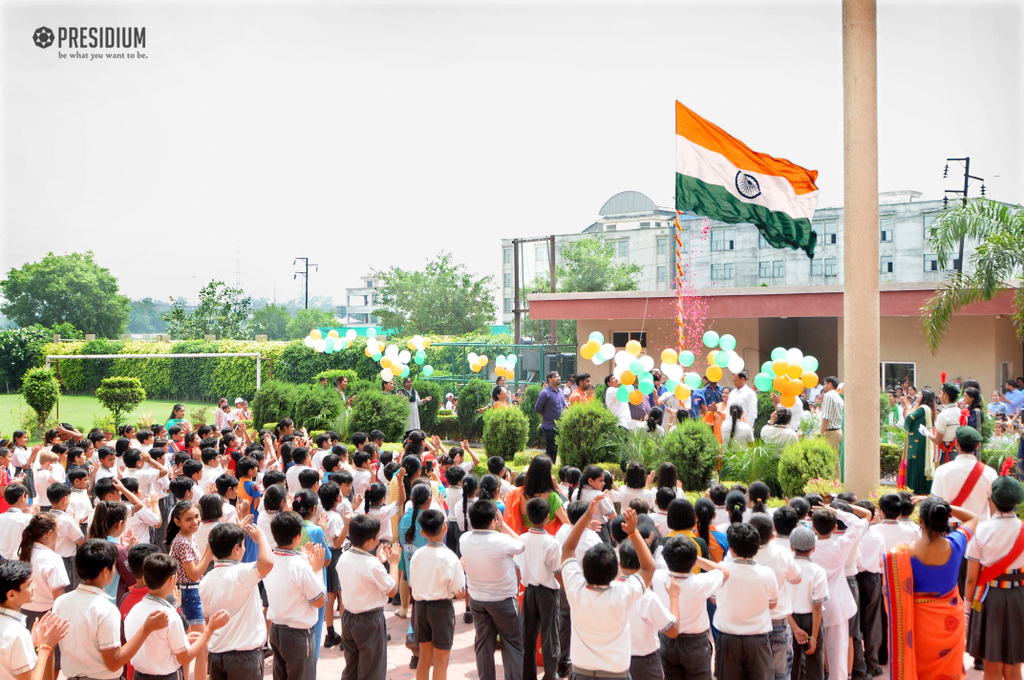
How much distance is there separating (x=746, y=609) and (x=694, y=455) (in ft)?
17.4

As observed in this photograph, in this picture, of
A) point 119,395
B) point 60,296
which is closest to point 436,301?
point 60,296

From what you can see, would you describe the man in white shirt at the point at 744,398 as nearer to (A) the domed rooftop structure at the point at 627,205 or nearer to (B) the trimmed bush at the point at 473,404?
(B) the trimmed bush at the point at 473,404

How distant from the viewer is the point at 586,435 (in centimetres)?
1113

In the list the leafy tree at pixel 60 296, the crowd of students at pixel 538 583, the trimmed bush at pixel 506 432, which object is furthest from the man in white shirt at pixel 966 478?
the leafy tree at pixel 60 296

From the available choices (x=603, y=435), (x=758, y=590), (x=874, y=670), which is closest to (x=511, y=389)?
(x=603, y=435)

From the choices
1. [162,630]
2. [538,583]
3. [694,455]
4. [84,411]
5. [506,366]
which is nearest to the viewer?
[162,630]

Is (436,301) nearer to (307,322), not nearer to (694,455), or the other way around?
(307,322)

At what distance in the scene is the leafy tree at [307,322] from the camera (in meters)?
84.4

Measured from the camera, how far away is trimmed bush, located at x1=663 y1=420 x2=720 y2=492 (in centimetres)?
970

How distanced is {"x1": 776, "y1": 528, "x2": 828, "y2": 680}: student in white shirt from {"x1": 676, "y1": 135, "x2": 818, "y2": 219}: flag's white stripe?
7.41 m

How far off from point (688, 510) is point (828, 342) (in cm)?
2034

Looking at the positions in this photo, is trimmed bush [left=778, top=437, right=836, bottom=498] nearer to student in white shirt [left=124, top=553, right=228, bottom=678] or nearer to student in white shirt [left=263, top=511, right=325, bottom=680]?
student in white shirt [left=263, top=511, right=325, bottom=680]

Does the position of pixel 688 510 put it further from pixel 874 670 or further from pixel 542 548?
pixel 874 670

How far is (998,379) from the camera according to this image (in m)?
17.5
